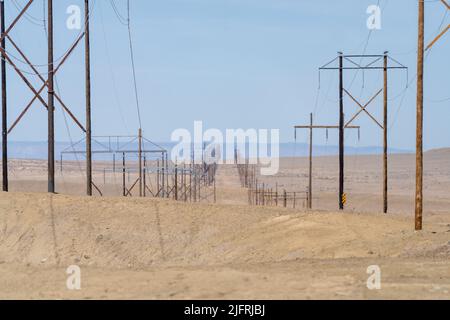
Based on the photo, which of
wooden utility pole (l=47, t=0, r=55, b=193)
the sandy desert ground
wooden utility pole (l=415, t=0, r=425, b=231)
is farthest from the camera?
wooden utility pole (l=47, t=0, r=55, b=193)

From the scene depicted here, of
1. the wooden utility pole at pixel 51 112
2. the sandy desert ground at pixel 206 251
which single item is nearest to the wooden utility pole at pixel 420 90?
the sandy desert ground at pixel 206 251

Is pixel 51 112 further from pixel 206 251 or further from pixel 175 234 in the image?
pixel 206 251

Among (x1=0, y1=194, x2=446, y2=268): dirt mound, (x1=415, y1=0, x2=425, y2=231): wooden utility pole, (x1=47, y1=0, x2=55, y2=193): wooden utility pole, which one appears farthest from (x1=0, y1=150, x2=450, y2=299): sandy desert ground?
(x1=47, y1=0, x2=55, y2=193): wooden utility pole

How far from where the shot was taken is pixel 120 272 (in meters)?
16.0

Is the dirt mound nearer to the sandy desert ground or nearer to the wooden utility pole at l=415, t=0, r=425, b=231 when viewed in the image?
the sandy desert ground

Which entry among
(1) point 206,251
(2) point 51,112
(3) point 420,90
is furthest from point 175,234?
(2) point 51,112

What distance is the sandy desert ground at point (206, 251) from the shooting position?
13703 millimetres

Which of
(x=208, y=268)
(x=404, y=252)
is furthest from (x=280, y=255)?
(x=208, y=268)

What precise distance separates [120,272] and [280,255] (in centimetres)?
553

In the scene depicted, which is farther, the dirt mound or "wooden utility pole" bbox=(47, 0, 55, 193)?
"wooden utility pole" bbox=(47, 0, 55, 193)

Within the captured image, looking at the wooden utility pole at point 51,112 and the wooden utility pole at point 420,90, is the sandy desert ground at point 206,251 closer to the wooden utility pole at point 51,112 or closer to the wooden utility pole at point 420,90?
the wooden utility pole at point 420,90

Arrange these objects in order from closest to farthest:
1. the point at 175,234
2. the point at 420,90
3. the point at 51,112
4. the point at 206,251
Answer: the point at 420,90
the point at 206,251
the point at 175,234
the point at 51,112

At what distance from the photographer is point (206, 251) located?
2175cm

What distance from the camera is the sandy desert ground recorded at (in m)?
13.7
